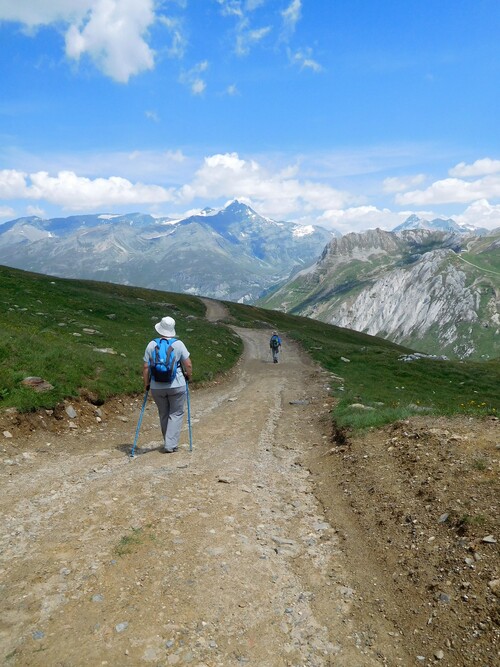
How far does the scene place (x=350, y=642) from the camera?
587 centimetres

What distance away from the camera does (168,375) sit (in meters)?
13.2

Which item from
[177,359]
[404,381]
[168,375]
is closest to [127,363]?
[177,359]

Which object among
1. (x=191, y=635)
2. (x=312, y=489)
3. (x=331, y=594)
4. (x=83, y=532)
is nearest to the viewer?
(x=191, y=635)

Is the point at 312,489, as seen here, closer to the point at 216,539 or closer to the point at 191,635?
the point at 216,539

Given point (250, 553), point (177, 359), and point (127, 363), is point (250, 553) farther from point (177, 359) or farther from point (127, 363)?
point (127, 363)

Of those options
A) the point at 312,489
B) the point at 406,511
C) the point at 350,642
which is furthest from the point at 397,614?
the point at 312,489

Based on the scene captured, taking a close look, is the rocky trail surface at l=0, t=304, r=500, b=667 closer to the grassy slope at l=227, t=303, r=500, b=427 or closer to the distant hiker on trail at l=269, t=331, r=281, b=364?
the grassy slope at l=227, t=303, r=500, b=427

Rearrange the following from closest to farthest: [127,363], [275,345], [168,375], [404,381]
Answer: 1. [168,375]
2. [127,363]
3. [404,381]
4. [275,345]

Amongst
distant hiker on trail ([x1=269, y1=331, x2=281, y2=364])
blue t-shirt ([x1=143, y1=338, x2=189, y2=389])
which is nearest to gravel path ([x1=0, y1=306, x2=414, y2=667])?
blue t-shirt ([x1=143, y1=338, x2=189, y2=389])

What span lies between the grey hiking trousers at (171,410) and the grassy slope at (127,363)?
5179mm

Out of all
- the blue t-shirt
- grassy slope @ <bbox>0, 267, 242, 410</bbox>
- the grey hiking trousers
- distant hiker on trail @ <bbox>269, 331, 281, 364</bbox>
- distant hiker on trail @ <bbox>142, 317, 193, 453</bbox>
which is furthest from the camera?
distant hiker on trail @ <bbox>269, 331, 281, 364</bbox>

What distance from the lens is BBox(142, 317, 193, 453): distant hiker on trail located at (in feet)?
43.6

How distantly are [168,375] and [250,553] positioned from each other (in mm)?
6623

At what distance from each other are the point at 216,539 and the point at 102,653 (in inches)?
126
